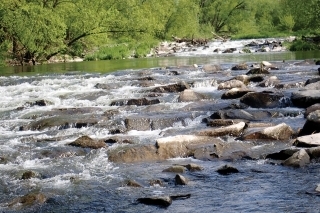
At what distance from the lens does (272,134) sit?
10508 millimetres

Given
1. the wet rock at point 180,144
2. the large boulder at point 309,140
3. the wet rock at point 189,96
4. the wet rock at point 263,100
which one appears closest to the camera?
the large boulder at point 309,140

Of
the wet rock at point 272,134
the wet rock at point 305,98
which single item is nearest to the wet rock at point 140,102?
the wet rock at point 305,98

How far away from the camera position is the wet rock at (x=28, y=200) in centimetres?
714

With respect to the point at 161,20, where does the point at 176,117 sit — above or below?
below

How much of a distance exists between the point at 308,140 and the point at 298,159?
3.45 ft

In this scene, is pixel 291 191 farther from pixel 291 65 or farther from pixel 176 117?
pixel 291 65

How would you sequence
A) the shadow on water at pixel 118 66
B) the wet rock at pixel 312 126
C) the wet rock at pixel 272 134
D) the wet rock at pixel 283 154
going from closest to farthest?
the wet rock at pixel 283 154
the wet rock at pixel 312 126
the wet rock at pixel 272 134
the shadow on water at pixel 118 66

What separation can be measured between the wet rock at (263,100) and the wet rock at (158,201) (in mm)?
7675

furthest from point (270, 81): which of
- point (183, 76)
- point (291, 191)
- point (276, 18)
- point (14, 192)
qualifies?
point (276, 18)

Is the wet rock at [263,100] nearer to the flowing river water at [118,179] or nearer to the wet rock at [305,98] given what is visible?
the wet rock at [305,98]

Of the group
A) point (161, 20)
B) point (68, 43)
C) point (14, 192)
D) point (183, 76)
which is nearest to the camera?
point (14, 192)

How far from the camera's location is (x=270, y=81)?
17.8 meters

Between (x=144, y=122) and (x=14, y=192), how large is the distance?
5280 mm

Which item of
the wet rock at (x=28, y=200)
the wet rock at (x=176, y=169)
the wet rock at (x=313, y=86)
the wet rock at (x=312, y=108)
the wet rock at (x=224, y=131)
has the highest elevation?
the wet rock at (x=313, y=86)
